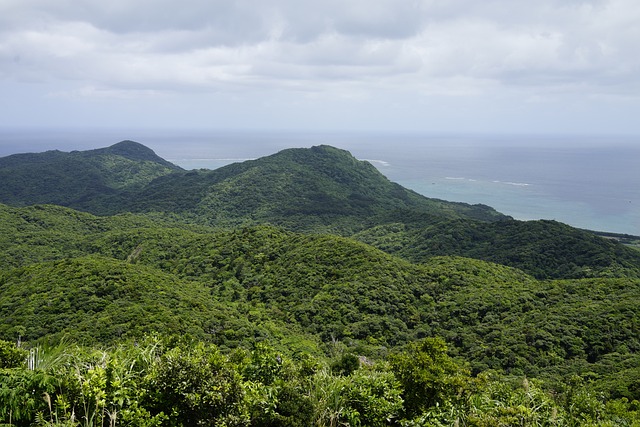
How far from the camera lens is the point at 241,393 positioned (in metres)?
8.70

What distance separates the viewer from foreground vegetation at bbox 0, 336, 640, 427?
7254mm

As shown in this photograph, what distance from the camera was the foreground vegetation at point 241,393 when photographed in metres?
7.25

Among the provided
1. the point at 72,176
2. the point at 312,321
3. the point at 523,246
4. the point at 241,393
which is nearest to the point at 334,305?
the point at 312,321

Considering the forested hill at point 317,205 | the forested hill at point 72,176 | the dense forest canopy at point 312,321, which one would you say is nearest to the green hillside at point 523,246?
the forested hill at point 317,205

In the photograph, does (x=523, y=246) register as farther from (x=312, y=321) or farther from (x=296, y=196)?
(x=296, y=196)

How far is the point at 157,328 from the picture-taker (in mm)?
25828

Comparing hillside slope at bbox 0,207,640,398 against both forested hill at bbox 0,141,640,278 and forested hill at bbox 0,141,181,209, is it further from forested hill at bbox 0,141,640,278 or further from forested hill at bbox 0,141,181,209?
forested hill at bbox 0,141,181,209

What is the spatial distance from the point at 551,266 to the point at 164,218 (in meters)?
77.2

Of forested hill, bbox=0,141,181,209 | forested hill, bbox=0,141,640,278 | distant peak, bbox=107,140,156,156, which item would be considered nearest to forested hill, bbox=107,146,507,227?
forested hill, bbox=0,141,640,278

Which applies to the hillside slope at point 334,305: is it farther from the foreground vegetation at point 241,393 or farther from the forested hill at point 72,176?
the forested hill at point 72,176

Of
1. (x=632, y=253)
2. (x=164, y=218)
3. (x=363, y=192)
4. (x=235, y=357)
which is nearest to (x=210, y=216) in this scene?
(x=164, y=218)

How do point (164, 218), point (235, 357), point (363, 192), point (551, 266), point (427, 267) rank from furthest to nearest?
point (363, 192) → point (164, 218) → point (551, 266) → point (427, 267) → point (235, 357)

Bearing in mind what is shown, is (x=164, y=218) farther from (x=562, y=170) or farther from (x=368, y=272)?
(x=562, y=170)

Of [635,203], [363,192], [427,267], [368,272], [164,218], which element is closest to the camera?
[368,272]
